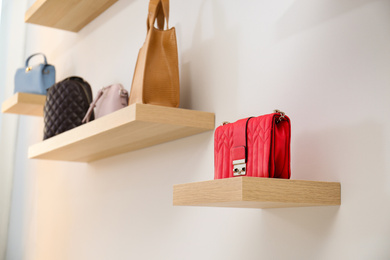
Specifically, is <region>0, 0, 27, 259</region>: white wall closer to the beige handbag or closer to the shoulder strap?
the beige handbag

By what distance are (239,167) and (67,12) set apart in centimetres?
133

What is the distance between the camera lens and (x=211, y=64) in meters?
1.25

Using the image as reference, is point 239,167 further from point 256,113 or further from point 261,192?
point 256,113

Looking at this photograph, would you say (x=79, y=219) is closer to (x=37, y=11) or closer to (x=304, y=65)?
(x=37, y=11)

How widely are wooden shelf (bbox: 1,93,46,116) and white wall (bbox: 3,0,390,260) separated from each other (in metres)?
0.28

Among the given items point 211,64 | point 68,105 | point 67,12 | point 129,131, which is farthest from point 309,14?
A: point 67,12

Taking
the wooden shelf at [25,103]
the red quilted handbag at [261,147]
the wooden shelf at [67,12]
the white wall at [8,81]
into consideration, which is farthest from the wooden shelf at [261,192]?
the white wall at [8,81]

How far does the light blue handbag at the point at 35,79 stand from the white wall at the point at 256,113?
0.25 metres

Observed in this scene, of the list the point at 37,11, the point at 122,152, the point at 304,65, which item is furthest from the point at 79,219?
the point at 304,65

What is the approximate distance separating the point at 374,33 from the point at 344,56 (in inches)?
2.8

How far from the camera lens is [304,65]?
0.97 meters

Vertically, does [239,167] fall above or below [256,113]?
below

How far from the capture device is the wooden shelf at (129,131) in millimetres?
1135

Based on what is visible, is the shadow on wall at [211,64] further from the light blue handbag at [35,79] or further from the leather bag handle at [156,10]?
the light blue handbag at [35,79]
